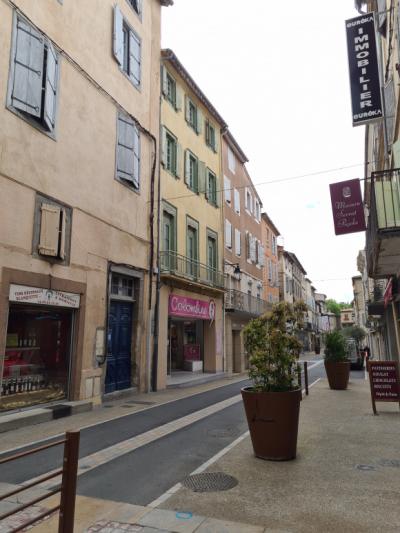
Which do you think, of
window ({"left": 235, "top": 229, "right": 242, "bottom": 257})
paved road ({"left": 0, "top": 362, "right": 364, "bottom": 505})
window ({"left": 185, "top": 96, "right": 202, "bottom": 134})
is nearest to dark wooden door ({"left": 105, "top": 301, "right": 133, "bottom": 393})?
paved road ({"left": 0, "top": 362, "right": 364, "bottom": 505})

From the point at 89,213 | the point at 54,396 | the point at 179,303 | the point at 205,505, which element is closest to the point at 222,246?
the point at 179,303

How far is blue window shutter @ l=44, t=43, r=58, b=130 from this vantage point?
9.70m

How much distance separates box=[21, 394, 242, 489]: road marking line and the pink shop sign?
5.99 m

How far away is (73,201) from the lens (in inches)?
413

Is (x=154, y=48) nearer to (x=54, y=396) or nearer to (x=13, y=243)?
(x=13, y=243)

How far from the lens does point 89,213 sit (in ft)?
36.3

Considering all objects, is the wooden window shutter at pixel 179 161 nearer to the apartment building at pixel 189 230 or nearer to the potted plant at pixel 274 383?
the apartment building at pixel 189 230

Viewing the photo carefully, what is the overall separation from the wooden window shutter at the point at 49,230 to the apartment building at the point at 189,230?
212 inches

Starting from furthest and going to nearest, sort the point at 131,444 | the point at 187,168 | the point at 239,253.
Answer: the point at 239,253, the point at 187,168, the point at 131,444

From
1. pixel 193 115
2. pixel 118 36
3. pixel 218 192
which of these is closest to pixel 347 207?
pixel 118 36

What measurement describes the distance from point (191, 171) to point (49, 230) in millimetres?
10572

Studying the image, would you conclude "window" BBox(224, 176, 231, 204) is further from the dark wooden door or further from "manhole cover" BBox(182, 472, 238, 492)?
"manhole cover" BBox(182, 472, 238, 492)

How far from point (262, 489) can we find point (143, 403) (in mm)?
7059

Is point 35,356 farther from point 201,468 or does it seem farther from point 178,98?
point 178,98
